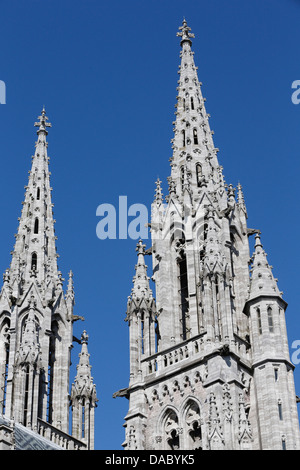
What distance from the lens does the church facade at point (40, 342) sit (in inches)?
2445

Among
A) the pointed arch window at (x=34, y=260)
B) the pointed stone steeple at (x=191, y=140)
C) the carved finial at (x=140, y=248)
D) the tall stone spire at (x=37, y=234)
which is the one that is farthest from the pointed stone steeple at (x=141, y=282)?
the pointed arch window at (x=34, y=260)

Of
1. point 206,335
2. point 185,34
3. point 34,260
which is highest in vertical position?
point 185,34

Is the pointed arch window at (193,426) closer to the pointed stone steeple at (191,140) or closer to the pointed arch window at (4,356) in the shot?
the pointed arch window at (4,356)

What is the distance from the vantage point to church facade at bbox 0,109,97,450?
2445 inches

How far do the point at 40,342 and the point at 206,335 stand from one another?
449 inches

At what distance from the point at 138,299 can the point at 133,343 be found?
6.72ft

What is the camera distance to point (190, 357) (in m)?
56.6

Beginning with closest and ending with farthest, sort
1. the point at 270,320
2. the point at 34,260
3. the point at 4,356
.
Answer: the point at 270,320
the point at 4,356
the point at 34,260

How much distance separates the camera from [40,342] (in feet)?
214

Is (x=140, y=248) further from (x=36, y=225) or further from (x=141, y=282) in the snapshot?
(x=36, y=225)

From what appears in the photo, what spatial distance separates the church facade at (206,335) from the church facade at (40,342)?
5.20m

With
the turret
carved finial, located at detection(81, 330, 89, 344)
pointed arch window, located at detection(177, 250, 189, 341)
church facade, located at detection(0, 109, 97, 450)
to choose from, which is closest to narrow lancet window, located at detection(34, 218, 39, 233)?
church facade, located at detection(0, 109, 97, 450)

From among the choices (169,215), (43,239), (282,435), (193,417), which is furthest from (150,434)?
(43,239)

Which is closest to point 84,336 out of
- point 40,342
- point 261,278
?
point 40,342
